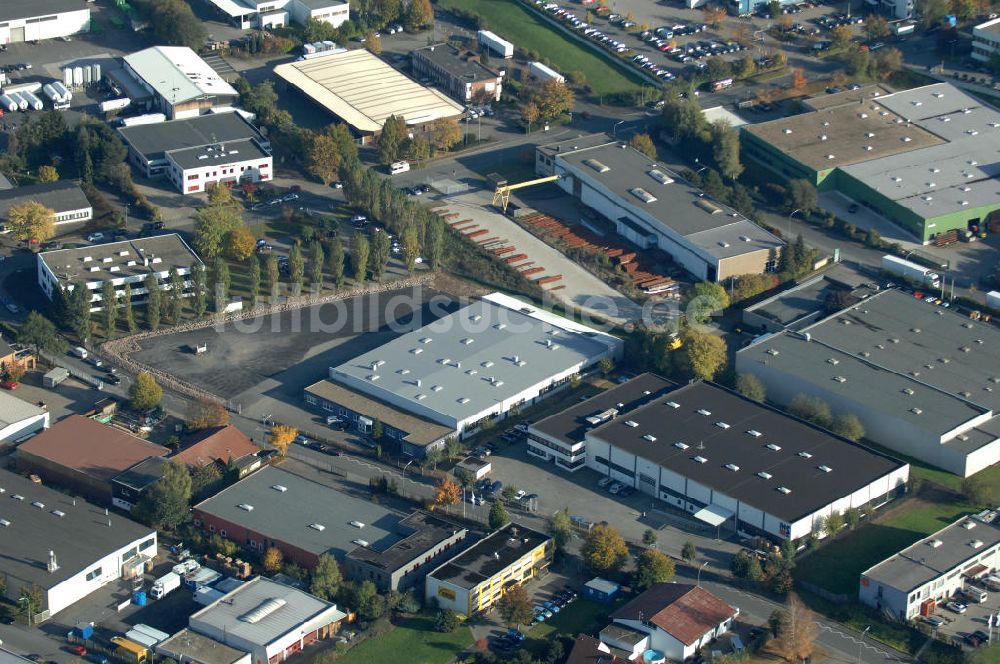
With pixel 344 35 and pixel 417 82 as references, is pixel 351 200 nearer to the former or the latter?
pixel 417 82

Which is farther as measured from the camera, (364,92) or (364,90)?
(364,90)

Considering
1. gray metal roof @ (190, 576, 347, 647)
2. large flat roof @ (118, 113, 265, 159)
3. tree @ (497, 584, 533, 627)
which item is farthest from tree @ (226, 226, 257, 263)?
tree @ (497, 584, 533, 627)

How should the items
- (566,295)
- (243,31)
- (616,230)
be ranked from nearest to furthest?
(566,295)
(616,230)
(243,31)

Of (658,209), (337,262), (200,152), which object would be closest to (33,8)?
(200,152)

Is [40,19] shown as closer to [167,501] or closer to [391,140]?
[391,140]

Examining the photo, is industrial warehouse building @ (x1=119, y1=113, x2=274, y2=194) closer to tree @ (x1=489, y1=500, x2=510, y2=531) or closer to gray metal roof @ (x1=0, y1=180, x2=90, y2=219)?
gray metal roof @ (x1=0, y1=180, x2=90, y2=219)

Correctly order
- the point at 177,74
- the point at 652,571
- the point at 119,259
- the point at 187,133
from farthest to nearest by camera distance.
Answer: the point at 177,74 < the point at 187,133 < the point at 119,259 < the point at 652,571

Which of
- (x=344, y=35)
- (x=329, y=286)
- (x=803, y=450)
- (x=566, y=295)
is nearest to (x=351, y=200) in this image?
(x=329, y=286)

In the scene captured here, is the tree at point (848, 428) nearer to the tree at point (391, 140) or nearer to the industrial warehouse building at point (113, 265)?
the industrial warehouse building at point (113, 265)
